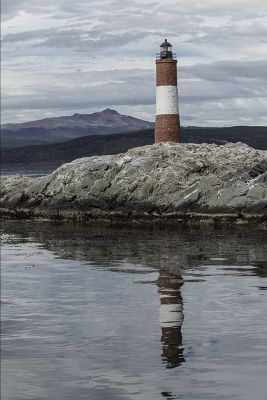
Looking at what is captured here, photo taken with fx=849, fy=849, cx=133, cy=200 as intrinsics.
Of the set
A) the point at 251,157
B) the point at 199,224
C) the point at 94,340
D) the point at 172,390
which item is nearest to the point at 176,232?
the point at 199,224

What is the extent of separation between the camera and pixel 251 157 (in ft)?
155

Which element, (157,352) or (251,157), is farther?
(251,157)

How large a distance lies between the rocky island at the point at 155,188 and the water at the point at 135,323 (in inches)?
354

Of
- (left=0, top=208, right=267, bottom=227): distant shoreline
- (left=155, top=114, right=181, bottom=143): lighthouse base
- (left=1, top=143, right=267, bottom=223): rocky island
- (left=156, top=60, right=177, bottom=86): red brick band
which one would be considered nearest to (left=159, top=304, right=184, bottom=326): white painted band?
(left=0, top=208, right=267, bottom=227): distant shoreline

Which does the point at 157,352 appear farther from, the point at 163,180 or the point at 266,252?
the point at 163,180

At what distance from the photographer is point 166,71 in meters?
49.4

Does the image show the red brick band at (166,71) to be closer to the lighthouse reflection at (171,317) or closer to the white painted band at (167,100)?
the white painted band at (167,100)

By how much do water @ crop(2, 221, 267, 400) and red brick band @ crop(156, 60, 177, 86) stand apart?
21866 millimetres

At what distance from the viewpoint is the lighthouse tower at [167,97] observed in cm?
4941

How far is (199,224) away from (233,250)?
31.0 feet

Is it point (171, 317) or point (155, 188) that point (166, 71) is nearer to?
point (155, 188)

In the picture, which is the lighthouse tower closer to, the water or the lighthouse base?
the lighthouse base

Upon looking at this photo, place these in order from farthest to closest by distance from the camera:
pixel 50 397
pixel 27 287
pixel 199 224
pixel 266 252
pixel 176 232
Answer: pixel 199 224
pixel 176 232
pixel 266 252
pixel 27 287
pixel 50 397

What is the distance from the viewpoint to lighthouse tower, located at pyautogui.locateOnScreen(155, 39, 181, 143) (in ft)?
162
